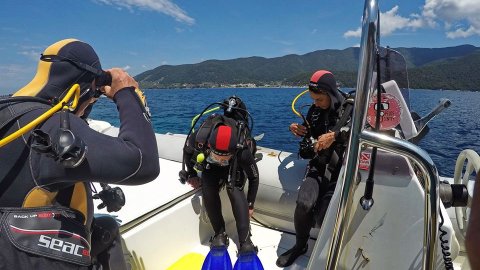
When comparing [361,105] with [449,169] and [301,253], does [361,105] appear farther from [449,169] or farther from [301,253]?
[449,169]

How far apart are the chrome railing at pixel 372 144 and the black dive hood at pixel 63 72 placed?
106 cm

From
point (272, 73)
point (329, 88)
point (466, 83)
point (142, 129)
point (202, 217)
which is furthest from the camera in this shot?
point (272, 73)

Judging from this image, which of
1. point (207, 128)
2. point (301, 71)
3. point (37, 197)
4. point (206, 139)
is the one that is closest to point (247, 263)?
point (206, 139)

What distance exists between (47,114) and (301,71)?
12848 cm

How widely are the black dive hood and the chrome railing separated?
1.06m

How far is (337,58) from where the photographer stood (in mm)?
150750

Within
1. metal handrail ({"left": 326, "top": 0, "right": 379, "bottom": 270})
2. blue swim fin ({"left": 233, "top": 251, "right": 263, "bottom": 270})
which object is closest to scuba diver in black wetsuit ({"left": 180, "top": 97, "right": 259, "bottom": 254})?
blue swim fin ({"left": 233, "top": 251, "right": 263, "bottom": 270})

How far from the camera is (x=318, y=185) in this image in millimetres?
2557

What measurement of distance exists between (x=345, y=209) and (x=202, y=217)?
2.25 m

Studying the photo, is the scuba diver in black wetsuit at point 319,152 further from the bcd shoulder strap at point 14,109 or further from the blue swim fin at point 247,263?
the bcd shoulder strap at point 14,109

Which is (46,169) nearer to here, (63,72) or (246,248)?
(63,72)

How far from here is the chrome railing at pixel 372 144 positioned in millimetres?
830

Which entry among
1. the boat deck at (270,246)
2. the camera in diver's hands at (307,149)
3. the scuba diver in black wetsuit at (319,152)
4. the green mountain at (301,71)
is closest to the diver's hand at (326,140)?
the scuba diver in black wetsuit at (319,152)

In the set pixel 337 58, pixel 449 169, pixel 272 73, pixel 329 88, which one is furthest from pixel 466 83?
pixel 337 58
